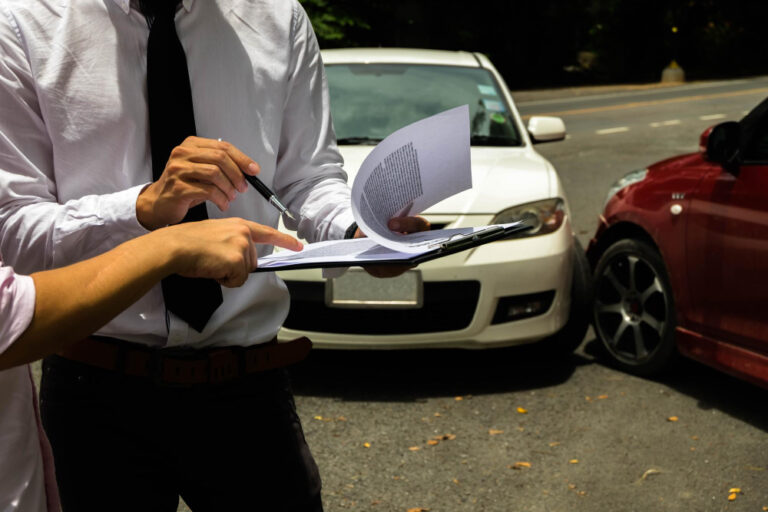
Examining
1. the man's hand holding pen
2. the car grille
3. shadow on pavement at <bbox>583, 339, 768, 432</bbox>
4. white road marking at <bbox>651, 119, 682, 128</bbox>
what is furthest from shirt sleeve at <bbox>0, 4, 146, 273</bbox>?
white road marking at <bbox>651, 119, 682, 128</bbox>

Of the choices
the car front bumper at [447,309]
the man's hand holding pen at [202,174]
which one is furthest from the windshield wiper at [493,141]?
the man's hand holding pen at [202,174]

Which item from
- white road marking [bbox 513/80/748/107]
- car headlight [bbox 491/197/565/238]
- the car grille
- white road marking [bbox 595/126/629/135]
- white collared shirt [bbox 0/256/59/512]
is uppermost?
white collared shirt [bbox 0/256/59/512]

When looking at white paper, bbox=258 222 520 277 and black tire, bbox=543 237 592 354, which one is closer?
white paper, bbox=258 222 520 277

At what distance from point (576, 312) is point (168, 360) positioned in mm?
3638

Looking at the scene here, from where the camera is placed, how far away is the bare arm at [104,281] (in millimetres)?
1354

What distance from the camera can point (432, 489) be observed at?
4.03 meters

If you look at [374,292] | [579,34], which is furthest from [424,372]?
[579,34]

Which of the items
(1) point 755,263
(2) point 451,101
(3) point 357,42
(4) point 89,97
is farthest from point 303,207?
(3) point 357,42

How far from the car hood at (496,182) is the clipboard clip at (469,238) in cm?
308

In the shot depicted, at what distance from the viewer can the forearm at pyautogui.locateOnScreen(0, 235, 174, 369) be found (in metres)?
1.35

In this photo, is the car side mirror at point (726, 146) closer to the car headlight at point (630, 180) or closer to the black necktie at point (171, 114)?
the car headlight at point (630, 180)

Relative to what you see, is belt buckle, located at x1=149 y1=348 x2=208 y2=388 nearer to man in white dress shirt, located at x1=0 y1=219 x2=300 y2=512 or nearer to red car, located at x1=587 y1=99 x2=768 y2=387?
man in white dress shirt, located at x1=0 y1=219 x2=300 y2=512

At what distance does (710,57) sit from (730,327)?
39325 millimetres

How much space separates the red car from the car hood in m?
0.45
